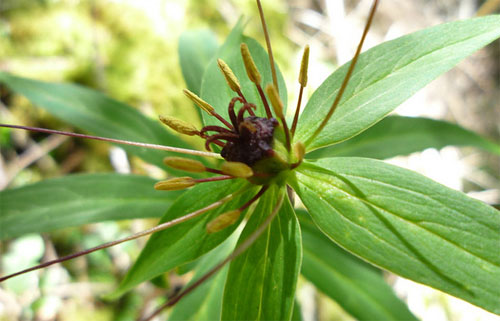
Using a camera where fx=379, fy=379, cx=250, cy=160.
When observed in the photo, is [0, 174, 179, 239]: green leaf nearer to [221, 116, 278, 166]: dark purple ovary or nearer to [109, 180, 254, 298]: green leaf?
[109, 180, 254, 298]: green leaf

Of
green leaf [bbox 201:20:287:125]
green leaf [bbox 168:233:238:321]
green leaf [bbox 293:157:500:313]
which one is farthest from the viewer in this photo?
green leaf [bbox 168:233:238:321]

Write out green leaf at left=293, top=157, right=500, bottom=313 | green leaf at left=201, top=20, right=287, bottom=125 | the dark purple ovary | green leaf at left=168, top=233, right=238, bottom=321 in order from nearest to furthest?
green leaf at left=293, top=157, right=500, bottom=313 → the dark purple ovary → green leaf at left=201, top=20, right=287, bottom=125 → green leaf at left=168, top=233, right=238, bottom=321

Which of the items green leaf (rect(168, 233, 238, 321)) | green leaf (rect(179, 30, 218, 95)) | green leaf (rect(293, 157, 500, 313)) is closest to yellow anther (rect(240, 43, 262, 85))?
green leaf (rect(293, 157, 500, 313))

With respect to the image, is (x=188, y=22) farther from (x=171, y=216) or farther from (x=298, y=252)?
(x=298, y=252)

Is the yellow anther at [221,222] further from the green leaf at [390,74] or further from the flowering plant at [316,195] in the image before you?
the green leaf at [390,74]

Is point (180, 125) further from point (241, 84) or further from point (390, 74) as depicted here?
point (390, 74)

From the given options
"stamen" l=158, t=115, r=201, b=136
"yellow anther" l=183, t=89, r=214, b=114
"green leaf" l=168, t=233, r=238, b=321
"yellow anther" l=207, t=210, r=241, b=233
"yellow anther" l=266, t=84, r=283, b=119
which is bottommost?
"green leaf" l=168, t=233, r=238, b=321
